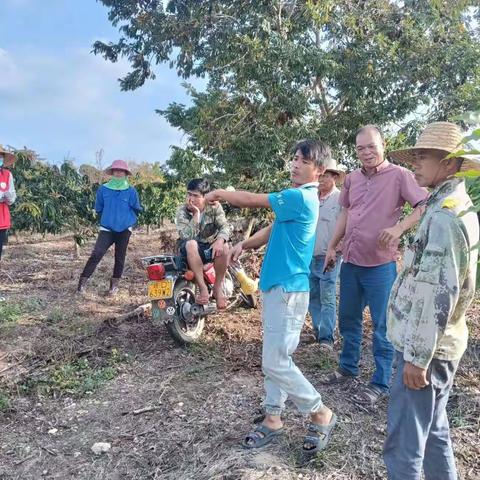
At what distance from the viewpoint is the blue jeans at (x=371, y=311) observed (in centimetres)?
353

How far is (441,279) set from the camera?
2.03m

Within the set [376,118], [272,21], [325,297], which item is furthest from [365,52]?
[325,297]

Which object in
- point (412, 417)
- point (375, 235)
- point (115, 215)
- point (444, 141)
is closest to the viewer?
point (412, 417)

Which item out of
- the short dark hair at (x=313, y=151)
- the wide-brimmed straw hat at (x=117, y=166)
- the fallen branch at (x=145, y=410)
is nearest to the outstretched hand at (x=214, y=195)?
the short dark hair at (x=313, y=151)

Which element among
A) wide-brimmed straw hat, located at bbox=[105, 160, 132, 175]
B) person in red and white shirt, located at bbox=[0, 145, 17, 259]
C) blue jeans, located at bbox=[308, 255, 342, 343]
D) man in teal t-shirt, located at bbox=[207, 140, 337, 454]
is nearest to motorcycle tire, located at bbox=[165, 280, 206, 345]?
blue jeans, located at bbox=[308, 255, 342, 343]

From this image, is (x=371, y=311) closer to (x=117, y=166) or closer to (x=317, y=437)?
(x=317, y=437)

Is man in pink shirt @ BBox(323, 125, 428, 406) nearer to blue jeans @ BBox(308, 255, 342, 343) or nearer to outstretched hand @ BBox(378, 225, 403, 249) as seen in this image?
outstretched hand @ BBox(378, 225, 403, 249)

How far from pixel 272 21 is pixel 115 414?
6642 millimetres

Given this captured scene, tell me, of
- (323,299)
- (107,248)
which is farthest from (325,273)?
(107,248)

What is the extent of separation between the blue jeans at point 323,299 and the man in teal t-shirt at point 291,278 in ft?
5.83

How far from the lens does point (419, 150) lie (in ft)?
7.59

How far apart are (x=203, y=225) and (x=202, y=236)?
11 cm

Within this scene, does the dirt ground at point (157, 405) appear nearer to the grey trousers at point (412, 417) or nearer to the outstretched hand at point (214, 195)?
the grey trousers at point (412, 417)

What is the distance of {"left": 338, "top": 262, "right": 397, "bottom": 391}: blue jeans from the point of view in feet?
11.6
